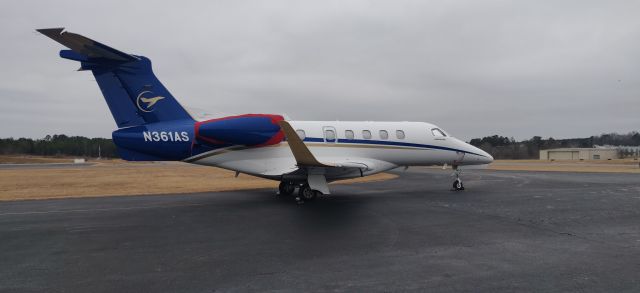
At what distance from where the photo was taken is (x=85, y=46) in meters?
11.6

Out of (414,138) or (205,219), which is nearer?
(205,219)

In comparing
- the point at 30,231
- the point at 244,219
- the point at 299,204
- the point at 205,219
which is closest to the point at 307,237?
the point at 244,219

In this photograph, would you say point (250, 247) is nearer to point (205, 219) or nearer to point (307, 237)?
point (307, 237)

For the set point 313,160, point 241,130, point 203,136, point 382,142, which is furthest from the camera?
point 382,142

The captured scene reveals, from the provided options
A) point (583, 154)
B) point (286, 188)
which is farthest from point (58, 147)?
point (583, 154)

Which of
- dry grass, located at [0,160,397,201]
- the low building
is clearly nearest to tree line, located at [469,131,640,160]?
the low building

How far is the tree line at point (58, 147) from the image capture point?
4631 inches

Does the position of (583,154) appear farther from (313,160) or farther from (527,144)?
(313,160)

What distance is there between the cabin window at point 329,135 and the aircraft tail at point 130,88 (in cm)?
505

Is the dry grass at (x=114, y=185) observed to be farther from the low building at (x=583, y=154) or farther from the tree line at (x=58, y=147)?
the tree line at (x=58, y=147)

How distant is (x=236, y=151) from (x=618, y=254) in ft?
35.5

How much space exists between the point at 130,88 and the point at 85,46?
76.1 inches

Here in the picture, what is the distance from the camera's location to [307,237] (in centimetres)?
821

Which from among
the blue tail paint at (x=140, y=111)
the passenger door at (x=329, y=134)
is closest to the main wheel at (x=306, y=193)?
the passenger door at (x=329, y=134)
